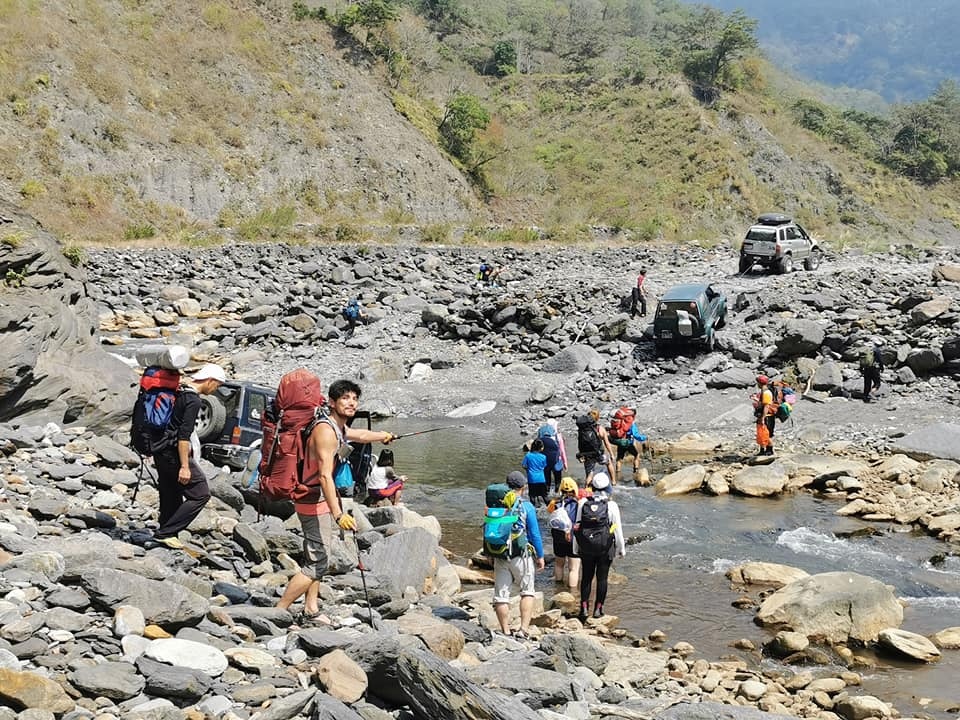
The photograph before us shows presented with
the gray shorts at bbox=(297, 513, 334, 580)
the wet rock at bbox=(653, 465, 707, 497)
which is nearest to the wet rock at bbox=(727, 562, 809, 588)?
the wet rock at bbox=(653, 465, 707, 497)

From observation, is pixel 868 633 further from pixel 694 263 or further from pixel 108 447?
pixel 694 263

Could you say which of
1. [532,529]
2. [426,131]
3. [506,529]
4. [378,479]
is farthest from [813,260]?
[426,131]

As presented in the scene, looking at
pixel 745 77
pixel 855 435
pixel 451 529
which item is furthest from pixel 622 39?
pixel 451 529

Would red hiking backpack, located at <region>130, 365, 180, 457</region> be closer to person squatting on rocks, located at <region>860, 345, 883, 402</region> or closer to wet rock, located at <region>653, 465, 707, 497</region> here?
wet rock, located at <region>653, 465, 707, 497</region>

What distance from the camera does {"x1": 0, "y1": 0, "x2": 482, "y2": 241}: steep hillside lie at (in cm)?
4206

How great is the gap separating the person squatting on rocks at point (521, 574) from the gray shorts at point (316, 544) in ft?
7.61

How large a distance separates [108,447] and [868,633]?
835 centimetres

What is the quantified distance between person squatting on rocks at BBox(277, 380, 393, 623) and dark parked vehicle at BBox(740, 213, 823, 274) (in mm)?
25672

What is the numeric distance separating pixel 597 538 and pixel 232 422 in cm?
623

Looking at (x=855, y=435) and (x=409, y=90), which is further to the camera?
(x=409, y=90)

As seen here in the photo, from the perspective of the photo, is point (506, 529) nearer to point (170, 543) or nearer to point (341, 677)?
point (170, 543)

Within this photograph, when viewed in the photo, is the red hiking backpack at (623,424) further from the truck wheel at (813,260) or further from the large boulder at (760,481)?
the truck wheel at (813,260)

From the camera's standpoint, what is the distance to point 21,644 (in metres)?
4.79

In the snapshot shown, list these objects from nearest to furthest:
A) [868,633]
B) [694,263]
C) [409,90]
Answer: [868,633] < [694,263] < [409,90]
